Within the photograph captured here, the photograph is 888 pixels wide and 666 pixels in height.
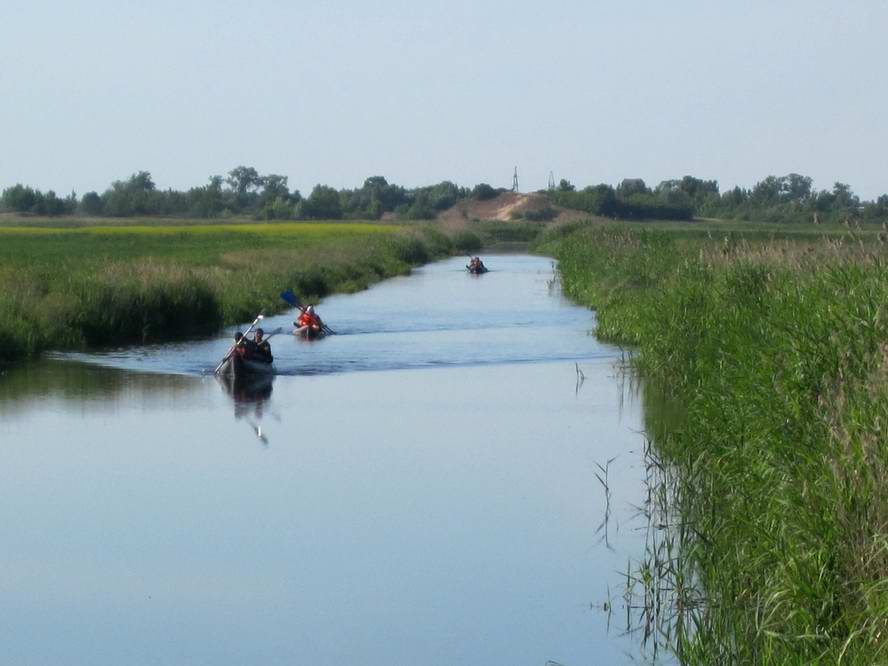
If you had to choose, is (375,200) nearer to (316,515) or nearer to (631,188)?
(631,188)

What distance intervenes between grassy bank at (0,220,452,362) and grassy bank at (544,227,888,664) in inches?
451

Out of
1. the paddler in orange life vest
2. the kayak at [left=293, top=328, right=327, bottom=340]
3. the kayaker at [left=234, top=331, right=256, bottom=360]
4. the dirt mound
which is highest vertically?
the dirt mound

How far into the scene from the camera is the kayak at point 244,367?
20312 mm

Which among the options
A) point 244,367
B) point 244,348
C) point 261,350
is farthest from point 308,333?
point 244,348

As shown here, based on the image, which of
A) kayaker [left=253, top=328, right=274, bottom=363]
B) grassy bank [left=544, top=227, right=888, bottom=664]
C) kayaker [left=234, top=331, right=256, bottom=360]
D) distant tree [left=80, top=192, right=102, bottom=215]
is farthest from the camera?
distant tree [left=80, top=192, right=102, bottom=215]

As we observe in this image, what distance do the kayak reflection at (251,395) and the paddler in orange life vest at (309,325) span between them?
5022 mm

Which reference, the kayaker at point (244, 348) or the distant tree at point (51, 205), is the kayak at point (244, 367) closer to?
the kayaker at point (244, 348)

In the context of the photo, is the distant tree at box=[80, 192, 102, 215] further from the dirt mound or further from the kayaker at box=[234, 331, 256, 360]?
the kayaker at box=[234, 331, 256, 360]

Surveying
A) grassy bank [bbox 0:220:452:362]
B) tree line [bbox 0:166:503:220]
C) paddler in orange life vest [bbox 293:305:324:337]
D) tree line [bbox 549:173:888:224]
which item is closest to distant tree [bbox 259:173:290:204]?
tree line [bbox 0:166:503:220]

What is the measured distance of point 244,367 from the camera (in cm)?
2045

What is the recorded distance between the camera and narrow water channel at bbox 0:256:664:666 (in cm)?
908

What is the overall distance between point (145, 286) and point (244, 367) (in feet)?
22.4

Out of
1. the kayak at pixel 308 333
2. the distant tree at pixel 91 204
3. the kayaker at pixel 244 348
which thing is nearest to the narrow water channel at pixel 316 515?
the kayaker at pixel 244 348

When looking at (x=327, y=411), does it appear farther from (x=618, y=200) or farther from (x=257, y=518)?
(x=618, y=200)
